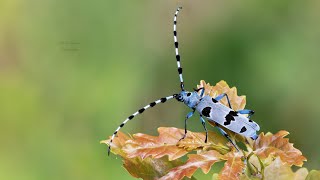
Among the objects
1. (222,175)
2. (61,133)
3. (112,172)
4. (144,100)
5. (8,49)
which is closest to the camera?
(222,175)

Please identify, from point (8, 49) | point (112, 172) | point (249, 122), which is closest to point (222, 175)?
point (249, 122)

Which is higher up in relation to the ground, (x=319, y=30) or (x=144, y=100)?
(x=319, y=30)

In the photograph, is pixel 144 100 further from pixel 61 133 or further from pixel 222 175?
pixel 222 175

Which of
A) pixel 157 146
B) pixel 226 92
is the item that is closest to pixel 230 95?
pixel 226 92

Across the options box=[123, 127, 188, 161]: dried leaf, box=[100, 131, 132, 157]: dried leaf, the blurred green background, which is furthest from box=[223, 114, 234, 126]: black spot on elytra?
the blurred green background

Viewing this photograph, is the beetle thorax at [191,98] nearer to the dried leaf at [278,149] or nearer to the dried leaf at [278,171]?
the dried leaf at [278,149]

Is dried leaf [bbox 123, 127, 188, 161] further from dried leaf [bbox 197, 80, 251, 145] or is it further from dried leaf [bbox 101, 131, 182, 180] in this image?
dried leaf [bbox 197, 80, 251, 145]

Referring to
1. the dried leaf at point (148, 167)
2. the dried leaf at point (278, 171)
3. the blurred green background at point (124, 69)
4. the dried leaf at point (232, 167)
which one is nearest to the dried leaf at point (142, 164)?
the dried leaf at point (148, 167)
